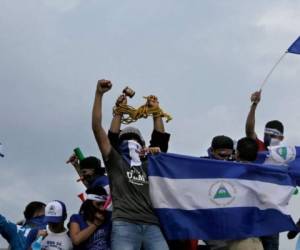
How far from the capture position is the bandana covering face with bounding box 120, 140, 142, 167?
816 cm

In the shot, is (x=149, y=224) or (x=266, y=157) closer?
(x=149, y=224)

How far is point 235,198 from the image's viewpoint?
8.81 meters

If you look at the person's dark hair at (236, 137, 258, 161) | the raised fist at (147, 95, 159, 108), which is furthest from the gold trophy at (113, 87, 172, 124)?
the person's dark hair at (236, 137, 258, 161)

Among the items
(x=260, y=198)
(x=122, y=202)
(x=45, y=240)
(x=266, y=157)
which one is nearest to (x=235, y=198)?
(x=260, y=198)

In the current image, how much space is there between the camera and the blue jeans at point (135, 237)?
771 cm

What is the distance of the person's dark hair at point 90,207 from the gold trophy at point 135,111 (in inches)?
33.8

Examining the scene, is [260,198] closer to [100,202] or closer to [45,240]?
[100,202]

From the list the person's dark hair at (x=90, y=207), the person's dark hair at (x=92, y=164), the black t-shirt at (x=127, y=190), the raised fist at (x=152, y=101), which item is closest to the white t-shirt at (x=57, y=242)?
the person's dark hair at (x=90, y=207)

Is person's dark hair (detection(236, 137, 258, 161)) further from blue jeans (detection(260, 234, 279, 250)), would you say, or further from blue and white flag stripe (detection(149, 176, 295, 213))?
blue jeans (detection(260, 234, 279, 250))

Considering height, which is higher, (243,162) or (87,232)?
(243,162)

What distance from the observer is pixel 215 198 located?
8734 millimetres

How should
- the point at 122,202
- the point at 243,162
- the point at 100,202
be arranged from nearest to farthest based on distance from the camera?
the point at 122,202, the point at 100,202, the point at 243,162

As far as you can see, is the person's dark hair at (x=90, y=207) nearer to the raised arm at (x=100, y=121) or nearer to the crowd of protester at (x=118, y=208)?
the crowd of protester at (x=118, y=208)

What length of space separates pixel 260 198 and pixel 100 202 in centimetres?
199
